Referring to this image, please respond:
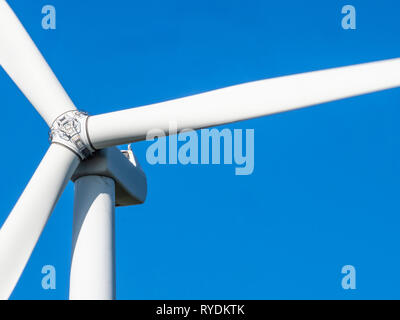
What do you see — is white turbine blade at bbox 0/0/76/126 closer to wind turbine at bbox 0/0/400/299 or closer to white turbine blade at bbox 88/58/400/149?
wind turbine at bbox 0/0/400/299

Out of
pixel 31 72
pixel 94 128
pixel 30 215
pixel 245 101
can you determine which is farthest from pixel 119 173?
pixel 245 101

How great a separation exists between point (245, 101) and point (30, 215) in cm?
293

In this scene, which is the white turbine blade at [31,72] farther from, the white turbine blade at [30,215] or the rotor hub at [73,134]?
the white turbine blade at [30,215]

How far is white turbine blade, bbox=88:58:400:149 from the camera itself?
27.5 feet

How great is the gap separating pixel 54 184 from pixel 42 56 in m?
2.02

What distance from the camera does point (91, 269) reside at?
30.7 ft

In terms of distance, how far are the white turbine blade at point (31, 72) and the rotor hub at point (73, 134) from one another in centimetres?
20

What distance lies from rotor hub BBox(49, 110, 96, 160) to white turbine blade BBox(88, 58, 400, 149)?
4.1 inches

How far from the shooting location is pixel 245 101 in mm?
9000

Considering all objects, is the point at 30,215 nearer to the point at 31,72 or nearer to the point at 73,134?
the point at 73,134

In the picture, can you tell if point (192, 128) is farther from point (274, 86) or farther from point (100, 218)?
point (100, 218)

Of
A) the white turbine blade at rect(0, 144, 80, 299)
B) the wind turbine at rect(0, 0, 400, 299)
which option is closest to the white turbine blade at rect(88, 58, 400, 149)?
the wind turbine at rect(0, 0, 400, 299)
